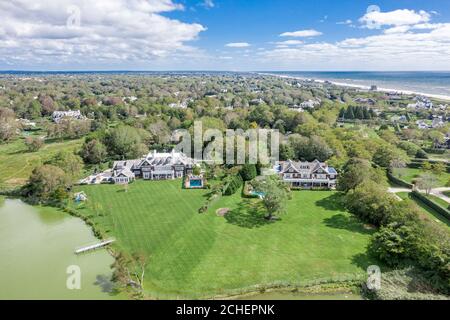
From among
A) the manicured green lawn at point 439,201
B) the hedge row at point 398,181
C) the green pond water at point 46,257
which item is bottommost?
the green pond water at point 46,257

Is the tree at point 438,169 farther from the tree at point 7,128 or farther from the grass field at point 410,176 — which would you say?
the tree at point 7,128

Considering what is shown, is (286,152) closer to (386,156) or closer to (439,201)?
(386,156)

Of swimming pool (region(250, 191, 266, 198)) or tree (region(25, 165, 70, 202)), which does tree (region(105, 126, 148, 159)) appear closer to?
tree (region(25, 165, 70, 202))

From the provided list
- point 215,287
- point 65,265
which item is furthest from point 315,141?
point 65,265

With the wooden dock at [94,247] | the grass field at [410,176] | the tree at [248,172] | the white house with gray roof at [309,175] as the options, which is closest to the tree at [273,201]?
the white house with gray roof at [309,175]

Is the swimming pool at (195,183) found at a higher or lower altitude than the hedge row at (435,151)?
lower
